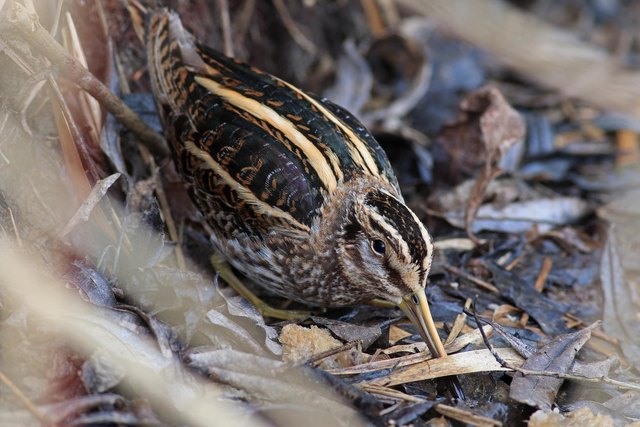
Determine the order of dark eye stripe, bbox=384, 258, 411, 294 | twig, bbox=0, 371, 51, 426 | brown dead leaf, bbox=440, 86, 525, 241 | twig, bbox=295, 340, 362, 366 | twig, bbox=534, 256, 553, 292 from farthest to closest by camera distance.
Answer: brown dead leaf, bbox=440, 86, 525, 241 → twig, bbox=534, 256, 553, 292 → dark eye stripe, bbox=384, 258, 411, 294 → twig, bbox=295, 340, 362, 366 → twig, bbox=0, 371, 51, 426

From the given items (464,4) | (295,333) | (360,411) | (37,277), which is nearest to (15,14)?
(37,277)

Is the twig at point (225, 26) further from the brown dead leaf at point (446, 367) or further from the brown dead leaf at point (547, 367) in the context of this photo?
the brown dead leaf at point (547, 367)

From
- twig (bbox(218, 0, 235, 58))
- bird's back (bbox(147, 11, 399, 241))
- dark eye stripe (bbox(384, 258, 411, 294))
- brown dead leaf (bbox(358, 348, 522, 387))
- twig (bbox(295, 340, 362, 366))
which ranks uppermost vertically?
twig (bbox(218, 0, 235, 58))

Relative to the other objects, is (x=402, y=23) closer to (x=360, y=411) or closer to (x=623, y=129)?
(x=623, y=129)

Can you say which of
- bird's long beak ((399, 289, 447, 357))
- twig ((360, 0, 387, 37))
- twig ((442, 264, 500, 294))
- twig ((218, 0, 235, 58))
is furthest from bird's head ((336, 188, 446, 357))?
twig ((360, 0, 387, 37))

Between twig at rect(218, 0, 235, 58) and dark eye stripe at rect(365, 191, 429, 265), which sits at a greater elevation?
twig at rect(218, 0, 235, 58)

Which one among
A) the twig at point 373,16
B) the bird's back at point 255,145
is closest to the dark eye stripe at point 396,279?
the bird's back at point 255,145

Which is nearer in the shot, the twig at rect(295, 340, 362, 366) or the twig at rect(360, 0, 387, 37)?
the twig at rect(295, 340, 362, 366)

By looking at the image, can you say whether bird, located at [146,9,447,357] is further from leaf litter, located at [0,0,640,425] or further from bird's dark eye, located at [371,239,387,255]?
leaf litter, located at [0,0,640,425]
